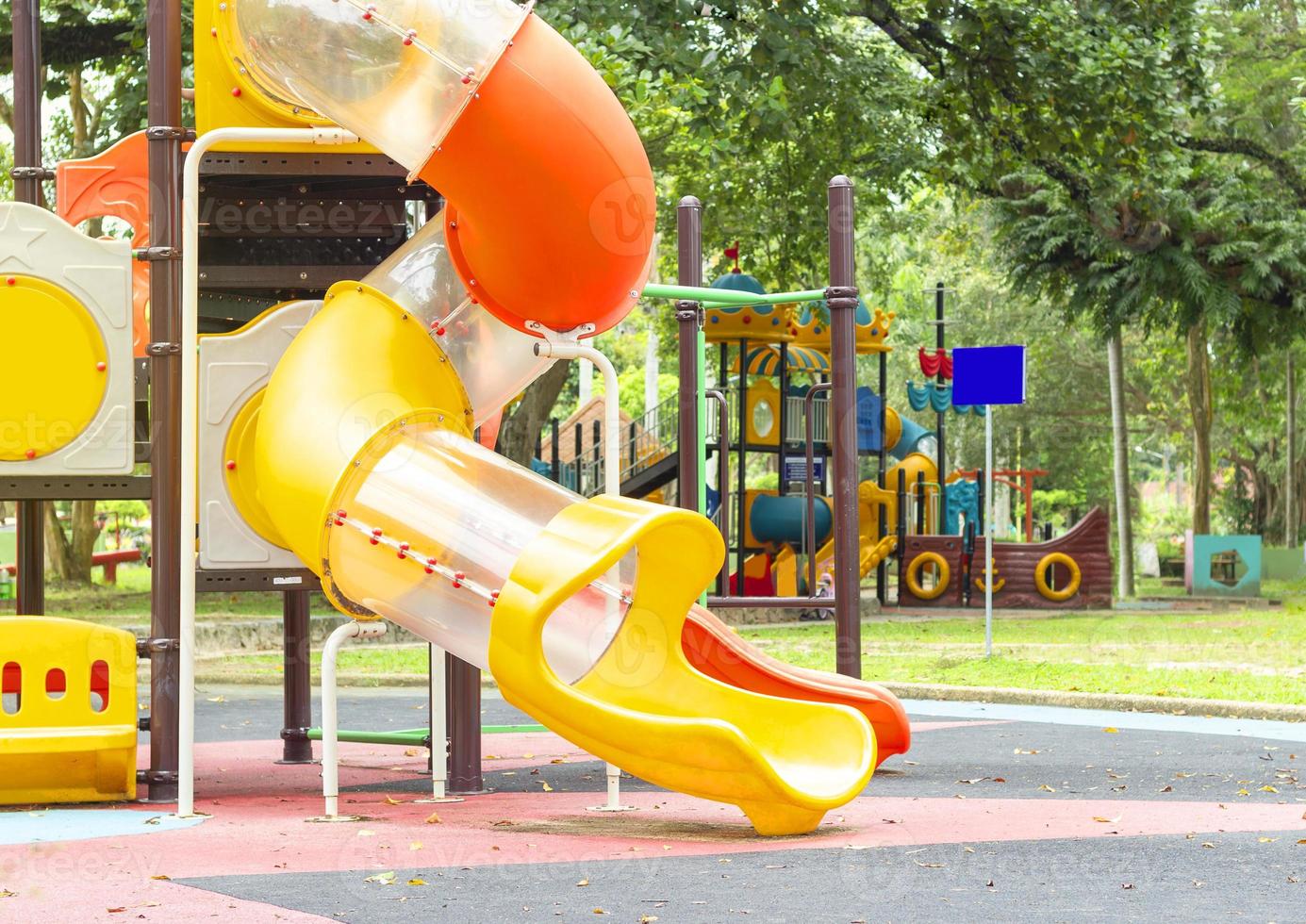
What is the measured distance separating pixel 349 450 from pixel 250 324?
4.53 ft

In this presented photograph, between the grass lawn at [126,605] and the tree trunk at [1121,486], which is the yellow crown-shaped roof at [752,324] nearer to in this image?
the grass lawn at [126,605]

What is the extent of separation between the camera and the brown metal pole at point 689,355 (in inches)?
355

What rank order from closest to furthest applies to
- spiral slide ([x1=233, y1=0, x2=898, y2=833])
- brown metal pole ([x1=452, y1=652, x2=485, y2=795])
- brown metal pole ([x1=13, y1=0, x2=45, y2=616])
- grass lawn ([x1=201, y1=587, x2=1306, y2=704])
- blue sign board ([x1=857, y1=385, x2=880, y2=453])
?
spiral slide ([x1=233, y1=0, x2=898, y2=833]), brown metal pole ([x1=452, y1=652, x2=485, y2=795]), brown metal pole ([x1=13, y1=0, x2=45, y2=616]), grass lawn ([x1=201, y1=587, x2=1306, y2=704]), blue sign board ([x1=857, y1=385, x2=880, y2=453])

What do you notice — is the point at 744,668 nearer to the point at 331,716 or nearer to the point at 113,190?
the point at 331,716

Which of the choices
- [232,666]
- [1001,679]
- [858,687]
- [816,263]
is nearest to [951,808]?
[858,687]

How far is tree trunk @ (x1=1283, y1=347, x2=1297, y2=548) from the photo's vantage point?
36875mm

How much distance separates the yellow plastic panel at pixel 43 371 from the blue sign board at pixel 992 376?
927cm

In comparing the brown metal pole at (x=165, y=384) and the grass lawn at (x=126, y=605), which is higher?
the brown metal pole at (x=165, y=384)

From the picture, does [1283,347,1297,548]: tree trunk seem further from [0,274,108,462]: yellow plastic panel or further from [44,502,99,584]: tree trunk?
[0,274,108,462]: yellow plastic panel

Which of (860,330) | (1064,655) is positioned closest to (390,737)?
(1064,655)

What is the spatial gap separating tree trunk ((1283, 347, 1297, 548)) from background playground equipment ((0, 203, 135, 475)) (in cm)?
3099

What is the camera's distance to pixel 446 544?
5.96 m

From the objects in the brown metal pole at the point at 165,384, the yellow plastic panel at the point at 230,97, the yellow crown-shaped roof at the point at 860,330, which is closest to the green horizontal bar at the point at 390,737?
the brown metal pole at the point at 165,384

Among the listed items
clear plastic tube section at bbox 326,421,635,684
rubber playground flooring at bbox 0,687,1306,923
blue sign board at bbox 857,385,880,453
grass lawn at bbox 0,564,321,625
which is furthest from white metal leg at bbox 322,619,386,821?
blue sign board at bbox 857,385,880,453
